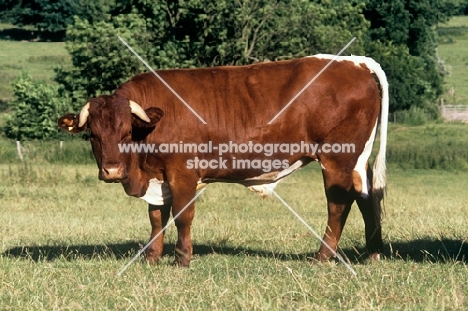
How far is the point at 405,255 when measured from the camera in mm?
9773

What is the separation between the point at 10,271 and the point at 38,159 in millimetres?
22203

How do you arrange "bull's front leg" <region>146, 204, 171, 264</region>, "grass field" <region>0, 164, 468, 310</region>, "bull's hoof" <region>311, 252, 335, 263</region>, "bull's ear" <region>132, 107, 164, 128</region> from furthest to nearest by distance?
1. "bull's front leg" <region>146, 204, 171, 264</region>
2. "bull's hoof" <region>311, 252, 335, 263</region>
3. "bull's ear" <region>132, 107, 164, 128</region>
4. "grass field" <region>0, 164, 468, 310</region>

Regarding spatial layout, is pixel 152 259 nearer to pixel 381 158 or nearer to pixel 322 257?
pixel 322 257

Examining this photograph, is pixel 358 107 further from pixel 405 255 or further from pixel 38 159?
pixel 38 159

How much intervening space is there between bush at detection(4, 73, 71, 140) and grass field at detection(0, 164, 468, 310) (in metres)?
21.6

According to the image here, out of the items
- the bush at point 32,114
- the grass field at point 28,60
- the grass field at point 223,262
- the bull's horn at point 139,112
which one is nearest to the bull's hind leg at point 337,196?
the grass field at point 223,262

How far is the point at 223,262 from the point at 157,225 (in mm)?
1042

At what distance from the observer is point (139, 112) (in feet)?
29.8

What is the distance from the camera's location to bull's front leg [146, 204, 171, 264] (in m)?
9.85

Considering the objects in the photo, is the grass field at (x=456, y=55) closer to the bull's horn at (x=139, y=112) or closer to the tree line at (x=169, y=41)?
the tree line at (x=169, y=41)

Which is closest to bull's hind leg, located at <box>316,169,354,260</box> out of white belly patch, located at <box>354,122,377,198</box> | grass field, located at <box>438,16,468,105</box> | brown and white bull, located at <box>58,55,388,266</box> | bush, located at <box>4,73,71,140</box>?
brown and white bull, located at <box>58,55,388,266</box>

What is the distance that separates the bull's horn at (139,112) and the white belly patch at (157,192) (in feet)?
2.40

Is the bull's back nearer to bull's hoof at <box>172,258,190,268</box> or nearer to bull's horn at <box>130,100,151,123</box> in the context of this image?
bull's horn at <box>130,100,151,123</box>

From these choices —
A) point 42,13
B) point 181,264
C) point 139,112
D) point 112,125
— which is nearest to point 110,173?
point 112,125
